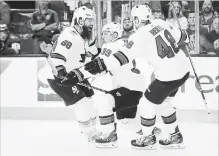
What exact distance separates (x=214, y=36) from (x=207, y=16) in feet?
0.74

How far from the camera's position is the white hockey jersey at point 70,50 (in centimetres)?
349

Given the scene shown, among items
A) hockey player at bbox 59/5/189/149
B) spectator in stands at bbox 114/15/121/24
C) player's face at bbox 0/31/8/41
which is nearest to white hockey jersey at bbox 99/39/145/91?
hockey player at bbox 59/5/189/149

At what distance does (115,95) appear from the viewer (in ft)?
12.1

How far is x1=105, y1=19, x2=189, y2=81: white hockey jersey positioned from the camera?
3.26 m

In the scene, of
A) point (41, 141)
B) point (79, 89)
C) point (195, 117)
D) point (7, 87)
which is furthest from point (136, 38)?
point (7, 87)

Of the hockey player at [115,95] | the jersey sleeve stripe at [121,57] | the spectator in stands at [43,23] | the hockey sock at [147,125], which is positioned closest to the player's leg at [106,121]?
the hockey player at [115,95]

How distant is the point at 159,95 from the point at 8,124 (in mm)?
1872

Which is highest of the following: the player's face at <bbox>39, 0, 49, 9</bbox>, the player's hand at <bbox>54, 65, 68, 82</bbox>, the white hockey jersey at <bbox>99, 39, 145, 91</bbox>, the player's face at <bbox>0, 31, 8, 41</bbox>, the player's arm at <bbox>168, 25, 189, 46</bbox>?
the player's face at <bbox>39, 0, 49, 9</bbox>

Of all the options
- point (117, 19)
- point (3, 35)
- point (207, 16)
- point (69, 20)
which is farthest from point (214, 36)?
point (3, 35)

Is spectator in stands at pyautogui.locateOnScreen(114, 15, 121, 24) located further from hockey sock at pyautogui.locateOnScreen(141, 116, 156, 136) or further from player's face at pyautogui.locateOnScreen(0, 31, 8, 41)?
hockey sock at pyautogui.locateOnScreen(141, 116, 156, 136)

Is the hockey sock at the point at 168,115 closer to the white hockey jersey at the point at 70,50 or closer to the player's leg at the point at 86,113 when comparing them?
the player's leg at the point at 86,113

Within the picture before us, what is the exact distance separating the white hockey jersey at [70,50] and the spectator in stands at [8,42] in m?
1.64

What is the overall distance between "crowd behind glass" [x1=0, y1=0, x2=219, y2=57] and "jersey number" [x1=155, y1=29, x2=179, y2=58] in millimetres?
1583

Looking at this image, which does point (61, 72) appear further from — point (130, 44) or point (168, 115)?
point (168, 115)
